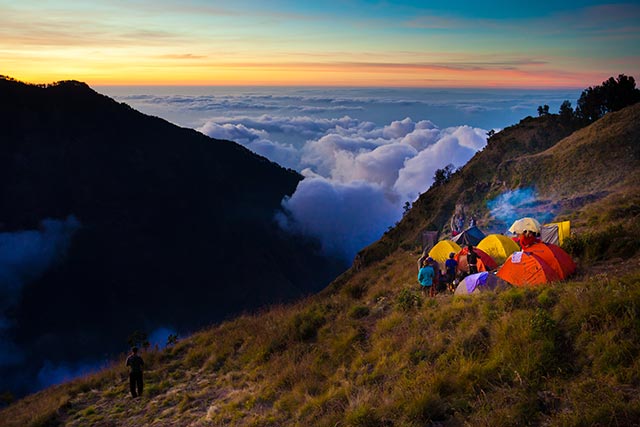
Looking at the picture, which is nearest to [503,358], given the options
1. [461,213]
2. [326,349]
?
[326,349]

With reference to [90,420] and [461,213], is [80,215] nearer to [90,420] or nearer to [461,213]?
[461,213]

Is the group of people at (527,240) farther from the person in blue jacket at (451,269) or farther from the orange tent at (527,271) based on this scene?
the orange tent at (527,271)

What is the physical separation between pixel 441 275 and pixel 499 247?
139 inches

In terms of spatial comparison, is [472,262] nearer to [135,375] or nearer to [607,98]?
[135,375]

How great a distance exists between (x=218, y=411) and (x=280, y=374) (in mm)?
1402

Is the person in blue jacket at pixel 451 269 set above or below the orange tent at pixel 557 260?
below

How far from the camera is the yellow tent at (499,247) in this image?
14578mm

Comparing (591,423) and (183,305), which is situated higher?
(591,423)

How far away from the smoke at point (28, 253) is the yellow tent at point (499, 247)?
281 feet

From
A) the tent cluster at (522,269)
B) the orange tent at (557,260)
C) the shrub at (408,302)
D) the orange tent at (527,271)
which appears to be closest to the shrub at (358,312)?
the shrub at (408,302)

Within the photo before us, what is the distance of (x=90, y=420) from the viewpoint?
1028 centimetres

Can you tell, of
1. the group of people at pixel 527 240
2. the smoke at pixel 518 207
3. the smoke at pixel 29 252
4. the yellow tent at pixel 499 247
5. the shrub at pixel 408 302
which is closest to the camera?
the shrub at pixel 408 302

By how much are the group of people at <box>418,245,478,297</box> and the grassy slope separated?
109 cm

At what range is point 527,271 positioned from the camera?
10.1 m
